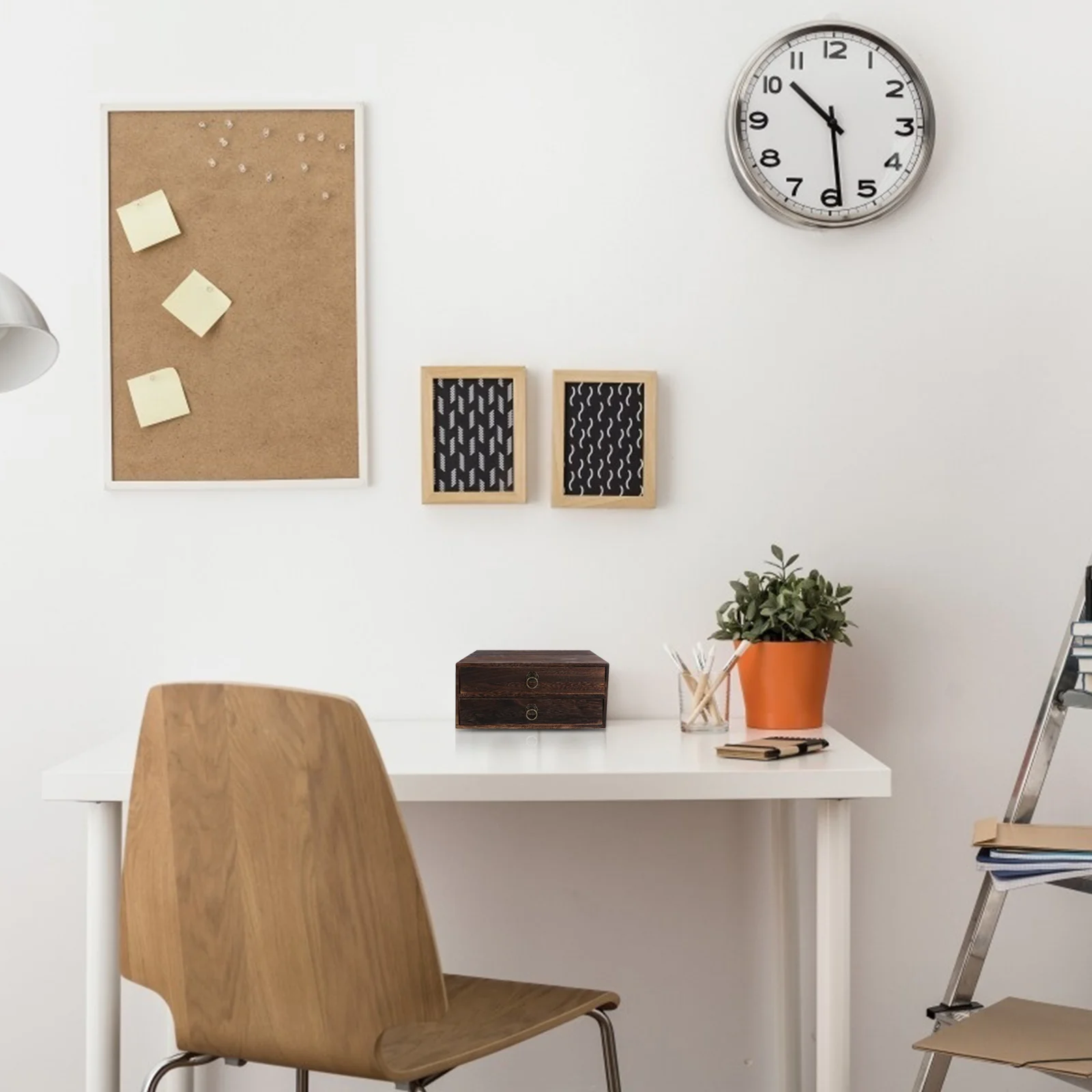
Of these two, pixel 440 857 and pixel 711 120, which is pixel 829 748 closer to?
pixel 440 857

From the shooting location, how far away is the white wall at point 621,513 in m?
2.12

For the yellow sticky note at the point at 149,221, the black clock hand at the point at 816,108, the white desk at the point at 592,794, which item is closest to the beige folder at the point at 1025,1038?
the white desk at the point at 592,794

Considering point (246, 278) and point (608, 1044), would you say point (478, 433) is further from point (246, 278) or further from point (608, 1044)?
point (608, 1044)

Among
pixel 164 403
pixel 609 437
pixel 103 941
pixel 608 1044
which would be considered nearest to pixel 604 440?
pixel 609 437

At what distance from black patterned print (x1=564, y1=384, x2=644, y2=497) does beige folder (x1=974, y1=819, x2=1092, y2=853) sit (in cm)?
74

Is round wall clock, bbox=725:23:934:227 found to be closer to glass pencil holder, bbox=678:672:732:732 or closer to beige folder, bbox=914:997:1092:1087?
glass pencil holder, bbox=678:672:732:732

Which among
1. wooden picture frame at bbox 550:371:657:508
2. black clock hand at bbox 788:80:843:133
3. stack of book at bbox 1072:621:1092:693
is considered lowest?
stack of book at bbox 1072:621:1092:693

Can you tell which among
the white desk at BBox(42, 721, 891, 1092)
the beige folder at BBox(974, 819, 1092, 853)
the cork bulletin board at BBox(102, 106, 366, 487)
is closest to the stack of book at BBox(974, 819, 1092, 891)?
the beige folder at BBox(974, 819, 1092, 853)

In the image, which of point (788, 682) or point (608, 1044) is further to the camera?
point (788, 682)

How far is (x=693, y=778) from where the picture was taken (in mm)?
1632

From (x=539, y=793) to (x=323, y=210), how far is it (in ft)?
3.44

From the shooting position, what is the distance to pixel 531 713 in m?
1.92

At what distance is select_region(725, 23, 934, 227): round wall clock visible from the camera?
2.09m

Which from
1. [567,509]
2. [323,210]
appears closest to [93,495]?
[323,210]
